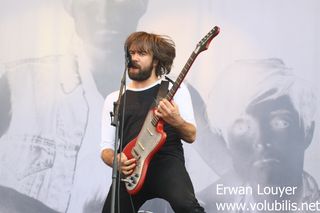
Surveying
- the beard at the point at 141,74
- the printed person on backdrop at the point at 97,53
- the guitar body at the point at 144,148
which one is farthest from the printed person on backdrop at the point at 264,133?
the guitar body at the point at 144,148

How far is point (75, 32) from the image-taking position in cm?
478

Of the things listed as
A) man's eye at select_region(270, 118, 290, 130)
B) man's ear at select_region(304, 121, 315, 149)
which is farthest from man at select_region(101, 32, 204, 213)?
man's ear at select_region(304, 121, 315, 149)

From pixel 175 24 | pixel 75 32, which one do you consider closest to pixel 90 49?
pixel 75 32

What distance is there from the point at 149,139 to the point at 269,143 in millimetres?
1557

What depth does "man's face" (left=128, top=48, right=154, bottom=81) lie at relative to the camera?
3340 millimetres

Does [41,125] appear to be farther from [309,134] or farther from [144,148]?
[309,134]

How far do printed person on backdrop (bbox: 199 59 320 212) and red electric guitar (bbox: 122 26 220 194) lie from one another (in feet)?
4.53

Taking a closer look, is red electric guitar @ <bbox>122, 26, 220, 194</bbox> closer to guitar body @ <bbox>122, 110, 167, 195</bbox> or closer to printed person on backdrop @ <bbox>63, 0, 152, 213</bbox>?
guitar body @ <bbox>122, 110, 167, 195</bbox>

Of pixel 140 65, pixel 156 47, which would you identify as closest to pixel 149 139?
pixel 140 65

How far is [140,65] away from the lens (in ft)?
11.0

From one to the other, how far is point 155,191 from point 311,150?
5.35ft

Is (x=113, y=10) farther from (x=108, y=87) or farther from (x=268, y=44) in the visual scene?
(x=268, y=44)

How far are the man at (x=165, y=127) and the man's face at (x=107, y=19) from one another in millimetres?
1298

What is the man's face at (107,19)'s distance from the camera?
15.5 ft
